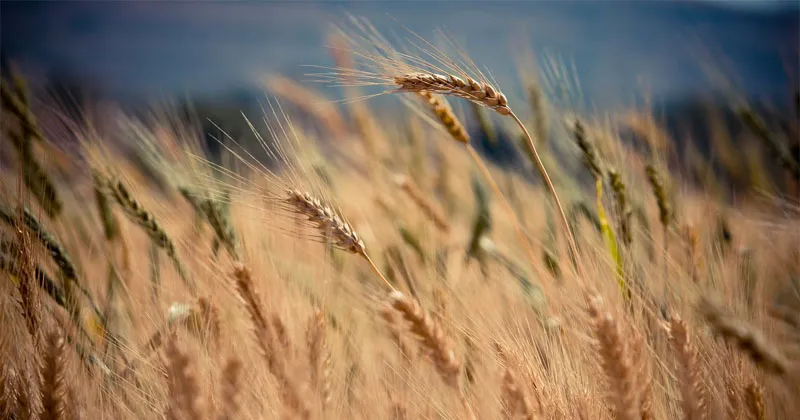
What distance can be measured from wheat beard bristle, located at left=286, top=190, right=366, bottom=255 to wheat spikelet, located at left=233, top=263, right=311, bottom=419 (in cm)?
14

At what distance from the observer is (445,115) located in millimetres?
1151

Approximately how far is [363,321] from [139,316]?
1.90 ft

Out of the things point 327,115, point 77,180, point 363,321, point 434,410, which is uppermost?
point 77,180

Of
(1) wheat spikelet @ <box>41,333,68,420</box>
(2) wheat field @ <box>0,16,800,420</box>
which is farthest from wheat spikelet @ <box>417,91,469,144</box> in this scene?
(1) wheat spikelet @ <box>41,333,68,420</box>

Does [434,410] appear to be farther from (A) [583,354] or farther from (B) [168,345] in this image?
(B) [168,345]

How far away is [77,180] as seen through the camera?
1.96 m

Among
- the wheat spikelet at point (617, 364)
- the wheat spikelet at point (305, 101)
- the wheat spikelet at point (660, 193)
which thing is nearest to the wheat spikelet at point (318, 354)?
the wheat spikelet at point (617, 364)

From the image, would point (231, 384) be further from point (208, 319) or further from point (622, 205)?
point (622, 205)

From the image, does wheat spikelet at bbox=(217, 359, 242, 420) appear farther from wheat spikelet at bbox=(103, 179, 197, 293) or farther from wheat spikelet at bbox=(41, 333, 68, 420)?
wheat spikelet at bbox=(103, 179, 197, 293)

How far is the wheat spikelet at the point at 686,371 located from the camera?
0.72m

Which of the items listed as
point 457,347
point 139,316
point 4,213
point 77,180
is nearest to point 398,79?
point 457,347

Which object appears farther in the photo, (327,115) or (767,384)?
(327,115)

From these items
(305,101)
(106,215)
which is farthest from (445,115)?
(305,101)

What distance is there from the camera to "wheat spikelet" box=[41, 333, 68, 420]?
2.53 feet
